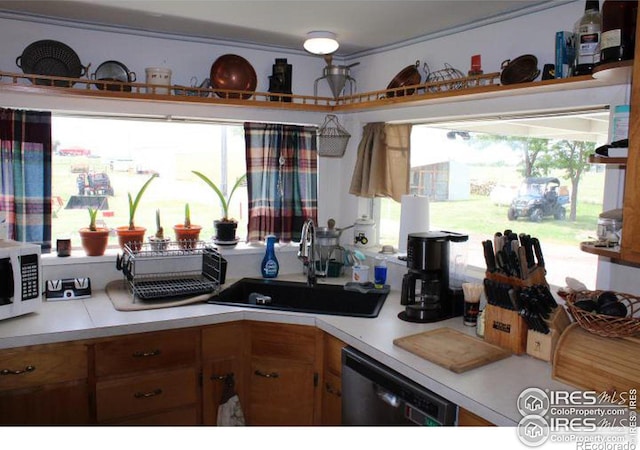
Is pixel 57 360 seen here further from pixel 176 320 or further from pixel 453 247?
pixel 453 247

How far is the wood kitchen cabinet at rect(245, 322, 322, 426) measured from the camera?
2.42 m

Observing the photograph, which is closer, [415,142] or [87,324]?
[87,324]

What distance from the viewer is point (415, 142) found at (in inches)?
119

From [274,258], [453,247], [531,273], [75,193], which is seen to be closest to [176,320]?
[274,258]

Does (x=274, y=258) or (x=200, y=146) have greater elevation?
(x=200, y=146)

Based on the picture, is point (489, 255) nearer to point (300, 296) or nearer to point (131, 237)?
A: point (300, 296)

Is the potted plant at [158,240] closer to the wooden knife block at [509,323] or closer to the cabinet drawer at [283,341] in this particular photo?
the cabinet drawer at [283,341]

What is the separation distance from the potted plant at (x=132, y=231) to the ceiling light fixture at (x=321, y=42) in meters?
1.18

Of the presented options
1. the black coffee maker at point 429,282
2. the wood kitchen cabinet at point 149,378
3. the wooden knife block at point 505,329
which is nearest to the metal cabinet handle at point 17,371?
the wood kitchen cabinet at point 149,378

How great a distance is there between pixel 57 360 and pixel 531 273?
1.97 metres

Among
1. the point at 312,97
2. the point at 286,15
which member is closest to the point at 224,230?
the point at 312,97

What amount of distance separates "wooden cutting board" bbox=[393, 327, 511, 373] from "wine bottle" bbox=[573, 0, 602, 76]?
3.54 ft

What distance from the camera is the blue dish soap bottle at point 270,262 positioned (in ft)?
9.96

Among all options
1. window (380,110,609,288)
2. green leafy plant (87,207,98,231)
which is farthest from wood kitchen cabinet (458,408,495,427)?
green leafy plant (87,207,98,231)
